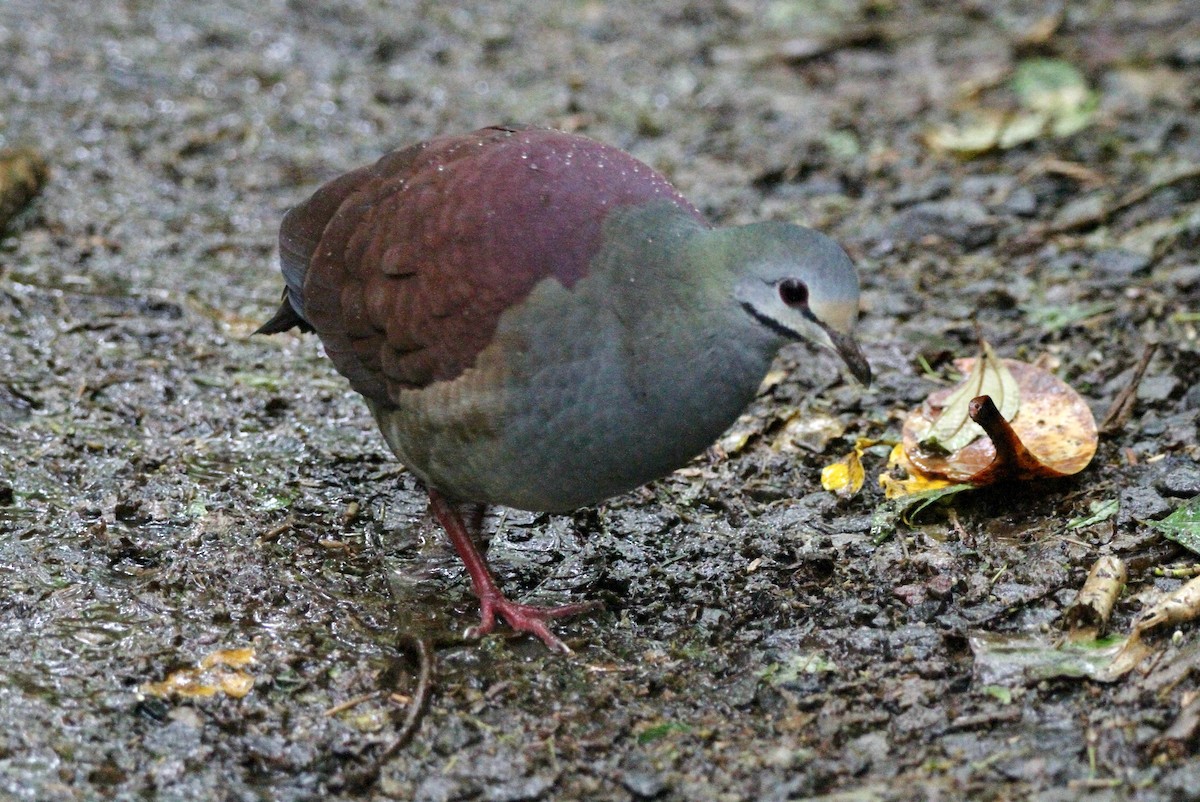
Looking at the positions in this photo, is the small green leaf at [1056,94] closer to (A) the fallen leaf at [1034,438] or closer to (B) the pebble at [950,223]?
(B) the pebble at [950,223]

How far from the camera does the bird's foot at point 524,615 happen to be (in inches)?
156

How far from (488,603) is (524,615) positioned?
134 mm

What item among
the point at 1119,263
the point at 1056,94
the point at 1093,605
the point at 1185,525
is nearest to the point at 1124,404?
the point at 1185,525

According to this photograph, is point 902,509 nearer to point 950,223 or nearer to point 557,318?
point 557,318

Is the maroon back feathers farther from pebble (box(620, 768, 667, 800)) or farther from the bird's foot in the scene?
pebble (box(620, 768, 667, 800))

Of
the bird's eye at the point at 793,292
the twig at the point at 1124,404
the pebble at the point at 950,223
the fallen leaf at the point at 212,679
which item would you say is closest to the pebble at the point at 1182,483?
the twig at the point at 1124,404

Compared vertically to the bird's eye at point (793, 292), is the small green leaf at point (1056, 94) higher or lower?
lower

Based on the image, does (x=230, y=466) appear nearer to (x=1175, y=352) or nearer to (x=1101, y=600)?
(x=1101, y=600)

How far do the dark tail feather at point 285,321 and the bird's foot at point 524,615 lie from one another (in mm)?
1176

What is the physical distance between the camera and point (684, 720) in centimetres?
354

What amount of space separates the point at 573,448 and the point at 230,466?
1.61 m

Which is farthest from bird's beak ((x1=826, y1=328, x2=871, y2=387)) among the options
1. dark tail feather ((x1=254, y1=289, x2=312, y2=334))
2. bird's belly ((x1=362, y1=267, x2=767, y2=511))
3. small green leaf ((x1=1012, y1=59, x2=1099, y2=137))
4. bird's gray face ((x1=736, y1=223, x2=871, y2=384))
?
small green leaf ((x1=1012, y1=59, x2=1099, y2=137))

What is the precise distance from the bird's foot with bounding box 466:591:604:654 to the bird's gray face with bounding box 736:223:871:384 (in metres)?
1.15

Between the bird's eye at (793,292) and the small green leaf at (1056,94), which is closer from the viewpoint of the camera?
the bird's eye at (793,292)
